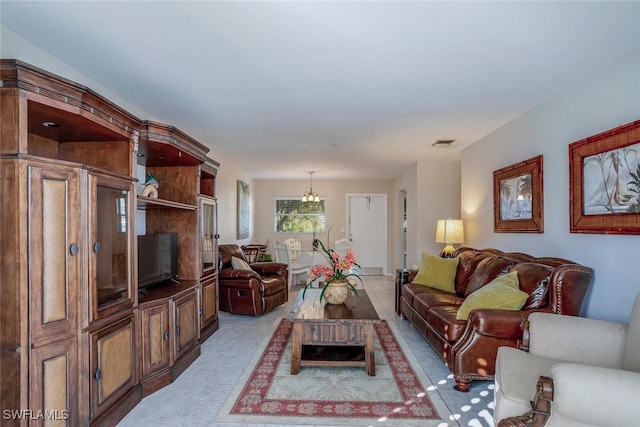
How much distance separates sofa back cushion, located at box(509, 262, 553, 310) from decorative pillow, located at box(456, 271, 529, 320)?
65mm

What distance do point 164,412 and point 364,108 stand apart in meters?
3.03

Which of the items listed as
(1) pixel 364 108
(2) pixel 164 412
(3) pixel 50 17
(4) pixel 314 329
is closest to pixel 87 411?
(2) pixel 164 412

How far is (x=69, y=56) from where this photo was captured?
234 cm

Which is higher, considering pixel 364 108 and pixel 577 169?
pixel 364 108

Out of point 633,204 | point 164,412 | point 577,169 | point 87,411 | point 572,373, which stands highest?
point 577,169

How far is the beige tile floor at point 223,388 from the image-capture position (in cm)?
226

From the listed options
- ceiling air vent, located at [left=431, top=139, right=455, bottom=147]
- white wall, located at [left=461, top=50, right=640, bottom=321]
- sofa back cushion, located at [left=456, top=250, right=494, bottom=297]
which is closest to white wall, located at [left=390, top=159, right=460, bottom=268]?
ceiling air vent, located at [left=431, top=139, right=455, bottom=147]

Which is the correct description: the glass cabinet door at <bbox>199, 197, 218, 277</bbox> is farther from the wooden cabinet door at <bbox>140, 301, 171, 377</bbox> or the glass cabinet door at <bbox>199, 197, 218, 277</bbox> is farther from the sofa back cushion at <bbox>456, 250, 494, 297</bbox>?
the sofa back cushion at <bbox>456, 250, 494, 297</bbox>

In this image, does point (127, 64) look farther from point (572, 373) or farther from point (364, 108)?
point (572, 373)

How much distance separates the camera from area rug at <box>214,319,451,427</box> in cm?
225

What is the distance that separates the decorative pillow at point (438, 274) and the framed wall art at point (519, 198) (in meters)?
0.74

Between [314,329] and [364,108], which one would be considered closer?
[314,329]

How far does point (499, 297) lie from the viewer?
Answer: 2.72 metres

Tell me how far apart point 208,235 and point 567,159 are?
366 cm
